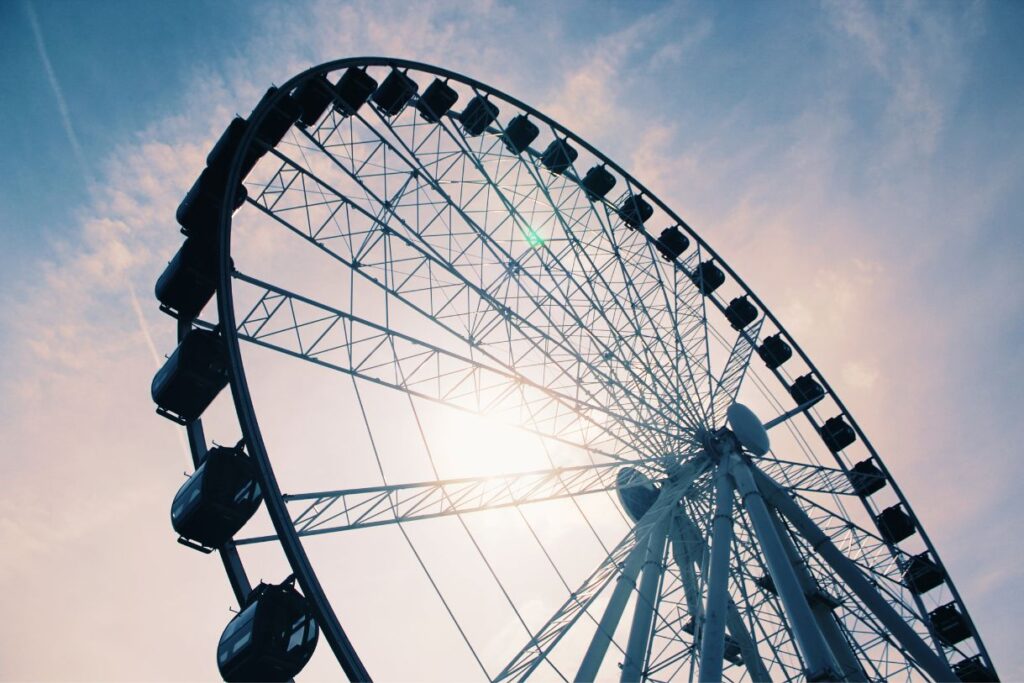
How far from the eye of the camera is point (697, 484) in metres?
16.6

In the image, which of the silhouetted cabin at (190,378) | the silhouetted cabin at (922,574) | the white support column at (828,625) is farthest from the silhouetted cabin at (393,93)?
the silhouetted cabin at (922,574)

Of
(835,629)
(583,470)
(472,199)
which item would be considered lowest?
(835,629)

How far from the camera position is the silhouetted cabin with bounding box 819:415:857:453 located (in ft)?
70.6

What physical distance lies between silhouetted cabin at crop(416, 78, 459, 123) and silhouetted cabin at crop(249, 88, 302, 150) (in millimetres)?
3246

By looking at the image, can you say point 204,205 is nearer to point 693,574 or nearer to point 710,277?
point 693,574

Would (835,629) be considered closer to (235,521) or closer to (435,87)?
(235,521)

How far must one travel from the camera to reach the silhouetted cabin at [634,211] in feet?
65.3

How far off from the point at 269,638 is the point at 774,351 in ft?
57.0

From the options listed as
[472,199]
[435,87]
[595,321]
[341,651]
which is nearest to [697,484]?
[595,321]

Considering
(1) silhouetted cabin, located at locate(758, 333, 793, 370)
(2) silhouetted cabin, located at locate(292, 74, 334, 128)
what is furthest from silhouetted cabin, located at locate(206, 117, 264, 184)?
(1) silhouetted cabin, located at locate(758, 333, 793, 370)

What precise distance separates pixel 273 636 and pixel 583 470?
25.2ft

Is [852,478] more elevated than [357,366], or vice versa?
[357,366]

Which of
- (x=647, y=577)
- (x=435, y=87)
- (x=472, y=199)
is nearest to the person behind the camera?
(x=647, y=577)

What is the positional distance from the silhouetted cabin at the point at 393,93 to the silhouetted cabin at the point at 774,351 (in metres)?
13.3
